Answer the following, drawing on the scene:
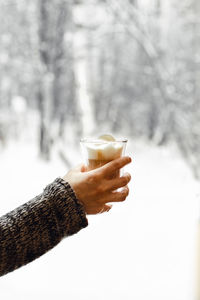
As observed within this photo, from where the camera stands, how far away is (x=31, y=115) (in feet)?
5.89

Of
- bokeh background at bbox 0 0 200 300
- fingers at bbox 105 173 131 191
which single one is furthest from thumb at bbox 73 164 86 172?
bokeh background at bbox 0 0 200 300

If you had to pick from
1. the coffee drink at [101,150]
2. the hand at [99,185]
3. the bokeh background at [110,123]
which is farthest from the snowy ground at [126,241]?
the hand at [99,185]

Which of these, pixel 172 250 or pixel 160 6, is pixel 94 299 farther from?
pixel 160 6

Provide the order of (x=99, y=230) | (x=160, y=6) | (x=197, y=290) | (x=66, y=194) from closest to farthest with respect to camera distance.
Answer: (x=66, y=194) < (x=197, y=290) < (x=160, y=6) < (x=99, y=230)

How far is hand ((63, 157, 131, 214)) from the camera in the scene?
731 millimetres

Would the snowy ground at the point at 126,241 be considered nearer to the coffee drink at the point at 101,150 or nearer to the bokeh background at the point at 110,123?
the bokeh background at the point at 110,123

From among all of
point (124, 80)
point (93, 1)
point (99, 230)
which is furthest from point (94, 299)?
point (93, 1)

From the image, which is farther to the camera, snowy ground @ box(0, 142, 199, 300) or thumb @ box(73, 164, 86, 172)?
snowy ground @ box(0, 142, 199, 300)

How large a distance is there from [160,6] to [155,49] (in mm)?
203

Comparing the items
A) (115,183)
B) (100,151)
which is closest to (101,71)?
(100,151)

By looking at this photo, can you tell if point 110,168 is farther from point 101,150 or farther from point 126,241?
point 126,241

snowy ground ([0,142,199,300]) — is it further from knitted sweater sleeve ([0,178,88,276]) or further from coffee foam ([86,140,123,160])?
knitted sweater sleeve ([0,178,88,276])

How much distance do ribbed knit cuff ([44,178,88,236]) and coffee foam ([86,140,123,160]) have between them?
0.12 metres

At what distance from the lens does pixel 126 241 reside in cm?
187
